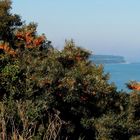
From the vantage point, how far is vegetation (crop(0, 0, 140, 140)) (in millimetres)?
16516

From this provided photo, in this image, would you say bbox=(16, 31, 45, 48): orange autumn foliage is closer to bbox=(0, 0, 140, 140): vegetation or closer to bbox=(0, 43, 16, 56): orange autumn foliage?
bbox=(0, 0, 140, 140): vegetation

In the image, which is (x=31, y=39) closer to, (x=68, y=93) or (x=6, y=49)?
(x=6, y=49)

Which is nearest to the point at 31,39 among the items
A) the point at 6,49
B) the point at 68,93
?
the point at 6,49

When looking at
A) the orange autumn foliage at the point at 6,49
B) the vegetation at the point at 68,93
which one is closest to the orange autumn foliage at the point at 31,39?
the vegetation at the point at 68,93

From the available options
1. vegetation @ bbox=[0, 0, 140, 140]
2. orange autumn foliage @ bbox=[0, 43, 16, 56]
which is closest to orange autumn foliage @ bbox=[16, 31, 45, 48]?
vegetation @ bbox=[0, 0, 140, 140]

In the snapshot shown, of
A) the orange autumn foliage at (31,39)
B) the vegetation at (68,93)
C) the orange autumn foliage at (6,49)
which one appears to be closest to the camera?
the vegetation at (68,93)

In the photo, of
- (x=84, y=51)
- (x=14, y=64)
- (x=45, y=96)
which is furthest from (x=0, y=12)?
(x=45, y=96)

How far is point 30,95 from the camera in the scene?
54.0 ft

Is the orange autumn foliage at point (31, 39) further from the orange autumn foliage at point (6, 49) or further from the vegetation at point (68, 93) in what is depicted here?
the orange autumn foliage at point (6, 49)

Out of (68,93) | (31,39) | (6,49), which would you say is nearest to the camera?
(68,93)

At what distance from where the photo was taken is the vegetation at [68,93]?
1652 centimetres

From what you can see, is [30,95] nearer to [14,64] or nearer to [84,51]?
[14,64]

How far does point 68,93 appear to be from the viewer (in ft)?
59.0

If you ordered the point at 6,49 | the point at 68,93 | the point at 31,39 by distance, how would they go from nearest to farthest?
the point at 68,93 < the point at 6,49 < the point at 31,39
